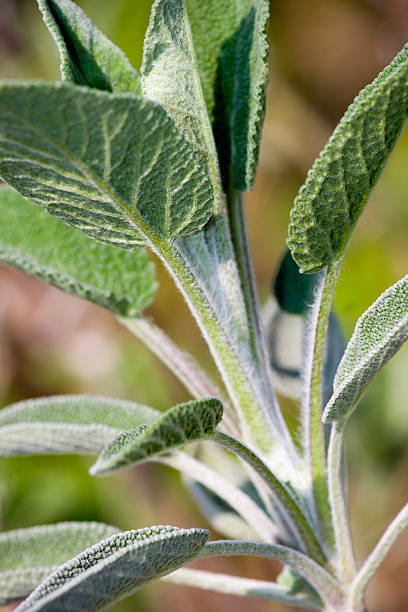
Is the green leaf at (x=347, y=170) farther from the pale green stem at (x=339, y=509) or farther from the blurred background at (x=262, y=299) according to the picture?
the blurred background at (x=262, y=299)

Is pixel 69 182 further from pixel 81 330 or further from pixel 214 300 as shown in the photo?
pixel 81 330

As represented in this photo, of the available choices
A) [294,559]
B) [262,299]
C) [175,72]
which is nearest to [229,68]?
[175,72]

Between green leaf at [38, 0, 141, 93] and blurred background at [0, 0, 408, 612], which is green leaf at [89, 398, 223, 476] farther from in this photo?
blurred background at [0, 0, 408, 612]

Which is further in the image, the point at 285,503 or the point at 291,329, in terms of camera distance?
the point at 291,329

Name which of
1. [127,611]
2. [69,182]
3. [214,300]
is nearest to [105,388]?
[127,611]

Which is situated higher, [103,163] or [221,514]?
[103,163]

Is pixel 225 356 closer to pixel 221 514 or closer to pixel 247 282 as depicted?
→ pixel 247 282
